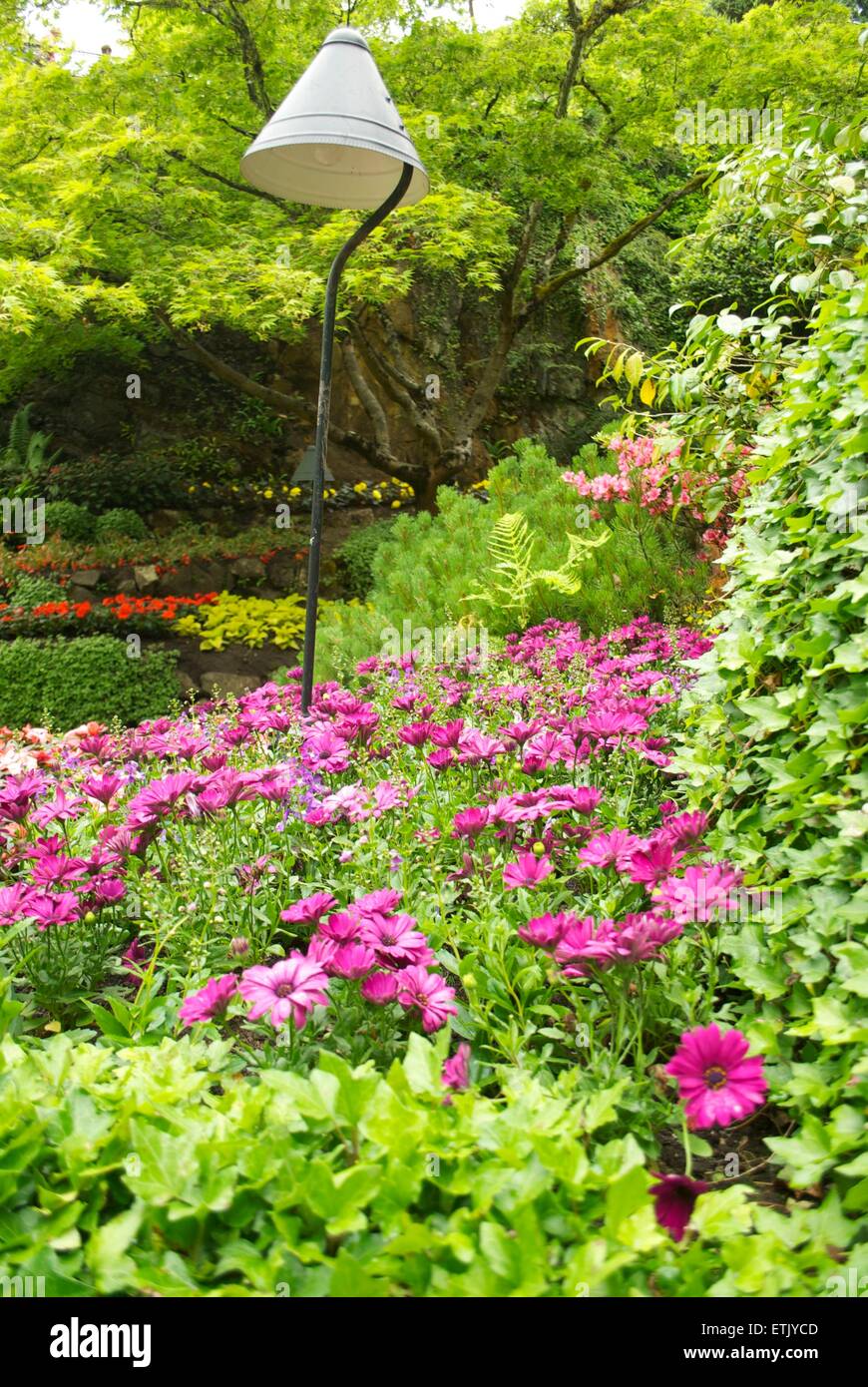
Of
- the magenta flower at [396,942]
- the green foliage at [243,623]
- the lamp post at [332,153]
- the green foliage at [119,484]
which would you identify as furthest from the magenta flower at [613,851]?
the green foliage at [119,484]

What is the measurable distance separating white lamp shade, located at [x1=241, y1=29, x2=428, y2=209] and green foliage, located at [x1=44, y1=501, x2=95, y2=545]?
7.57 meters

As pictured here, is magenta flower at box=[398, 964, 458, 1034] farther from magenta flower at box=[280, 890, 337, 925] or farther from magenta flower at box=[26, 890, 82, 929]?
magenta flower at box=[26, 890, 82, 929]

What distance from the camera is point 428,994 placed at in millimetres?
1367

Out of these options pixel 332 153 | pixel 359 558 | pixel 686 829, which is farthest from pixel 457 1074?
pixel 359 558

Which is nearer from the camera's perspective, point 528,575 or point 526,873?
point 526,873

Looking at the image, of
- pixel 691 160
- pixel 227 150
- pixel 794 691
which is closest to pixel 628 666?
pixel 794 691

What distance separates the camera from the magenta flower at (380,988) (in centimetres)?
137

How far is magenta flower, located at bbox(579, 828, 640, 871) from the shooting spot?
1.61 metres

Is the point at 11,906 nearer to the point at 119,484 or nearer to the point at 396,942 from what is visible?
the point at 396,942

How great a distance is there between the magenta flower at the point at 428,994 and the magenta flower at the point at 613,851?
0.38m

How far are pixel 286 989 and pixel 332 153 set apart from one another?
281 centimetres

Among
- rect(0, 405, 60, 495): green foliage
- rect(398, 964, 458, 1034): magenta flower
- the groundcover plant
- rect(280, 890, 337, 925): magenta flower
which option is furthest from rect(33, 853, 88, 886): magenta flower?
rect(0, 405, 60, 495): green foliage
